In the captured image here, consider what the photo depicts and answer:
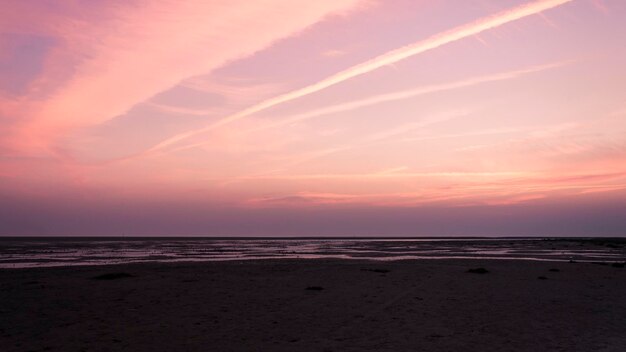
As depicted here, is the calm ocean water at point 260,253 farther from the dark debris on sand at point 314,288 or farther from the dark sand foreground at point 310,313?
the dark debris on sand at point 314,288

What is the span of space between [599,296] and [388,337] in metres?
14.4

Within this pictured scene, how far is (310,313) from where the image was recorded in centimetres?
1852

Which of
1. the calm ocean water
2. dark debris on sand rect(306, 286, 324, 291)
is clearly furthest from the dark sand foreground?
the calm ocean water

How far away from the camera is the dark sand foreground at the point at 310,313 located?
549 inches

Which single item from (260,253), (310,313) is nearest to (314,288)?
(310,313)

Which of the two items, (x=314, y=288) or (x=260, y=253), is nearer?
(x=314, y=288)

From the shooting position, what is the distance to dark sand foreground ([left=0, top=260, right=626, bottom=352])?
13945 mm

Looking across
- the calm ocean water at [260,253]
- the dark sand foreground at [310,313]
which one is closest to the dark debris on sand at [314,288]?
the dark sand foreground at [310,313]

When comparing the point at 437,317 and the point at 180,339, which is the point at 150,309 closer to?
the point at 180,339

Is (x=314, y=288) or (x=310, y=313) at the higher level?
(x=314, y=288)

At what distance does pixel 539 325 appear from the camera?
1661 centimetres

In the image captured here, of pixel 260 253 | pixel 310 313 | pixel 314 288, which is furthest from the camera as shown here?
pixel 260 253

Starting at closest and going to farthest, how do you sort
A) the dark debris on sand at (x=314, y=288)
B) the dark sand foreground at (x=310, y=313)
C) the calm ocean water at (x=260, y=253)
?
the dark sand foreground at (x=310, y=313), the dark debris on sand at (x=314, y=288), the calm ocean water at (x=260, y=253)

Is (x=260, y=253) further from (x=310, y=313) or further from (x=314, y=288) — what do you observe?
(x=310, y=313)
